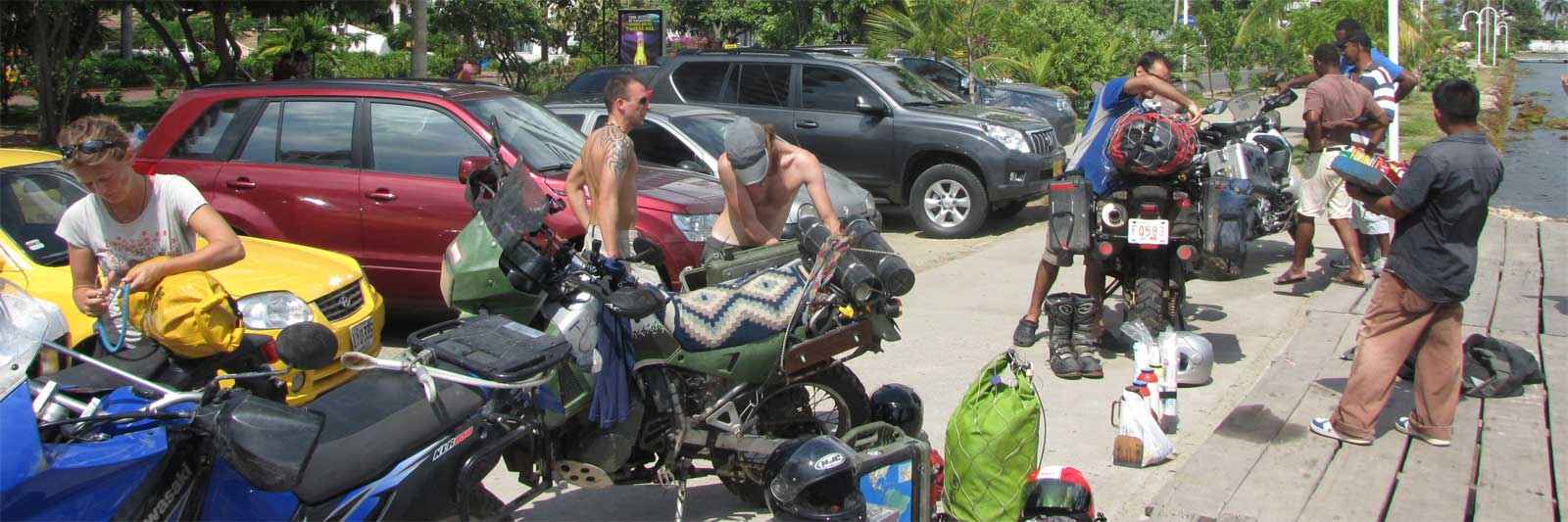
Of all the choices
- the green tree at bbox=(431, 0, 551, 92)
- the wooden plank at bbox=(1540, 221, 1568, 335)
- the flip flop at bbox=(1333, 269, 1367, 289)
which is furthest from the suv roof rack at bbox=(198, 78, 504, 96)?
the green tree at bbox=(431, 0, 551, 92)

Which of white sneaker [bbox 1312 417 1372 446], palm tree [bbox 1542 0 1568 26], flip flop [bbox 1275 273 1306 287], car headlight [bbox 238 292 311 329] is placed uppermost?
palm tree [bbox 1542 0 1568 26]

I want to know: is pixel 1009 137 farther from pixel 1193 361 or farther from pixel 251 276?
pixel 251 276

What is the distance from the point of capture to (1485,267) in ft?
29.8

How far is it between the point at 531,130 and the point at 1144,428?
463 cm

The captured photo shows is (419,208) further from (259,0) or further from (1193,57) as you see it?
(1193,57)

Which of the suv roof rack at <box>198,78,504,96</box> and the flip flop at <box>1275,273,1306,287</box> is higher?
the suv roof rack at <box>198,78,504,96</box>

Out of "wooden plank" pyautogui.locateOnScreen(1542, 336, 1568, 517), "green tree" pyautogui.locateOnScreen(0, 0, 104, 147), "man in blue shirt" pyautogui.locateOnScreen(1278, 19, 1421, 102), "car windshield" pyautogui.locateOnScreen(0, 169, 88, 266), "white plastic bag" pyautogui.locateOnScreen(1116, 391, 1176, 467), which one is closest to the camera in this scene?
"wooden plank" pyautogui.locateOnScreen(1542, 336, 1568, 517)

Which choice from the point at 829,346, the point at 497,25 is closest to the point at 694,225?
the point at 829,346

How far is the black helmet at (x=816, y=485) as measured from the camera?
3.85 meters

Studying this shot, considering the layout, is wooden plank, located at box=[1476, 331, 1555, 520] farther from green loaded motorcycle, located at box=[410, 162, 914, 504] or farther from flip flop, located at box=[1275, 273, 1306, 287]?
flip flop, located at box=[1275, 273, 1306, 287]

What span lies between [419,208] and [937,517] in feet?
13.6

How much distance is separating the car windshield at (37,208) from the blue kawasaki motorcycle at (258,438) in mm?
2599

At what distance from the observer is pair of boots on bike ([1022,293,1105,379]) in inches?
265

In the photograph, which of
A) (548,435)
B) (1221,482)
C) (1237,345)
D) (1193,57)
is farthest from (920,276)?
(1193,57)
